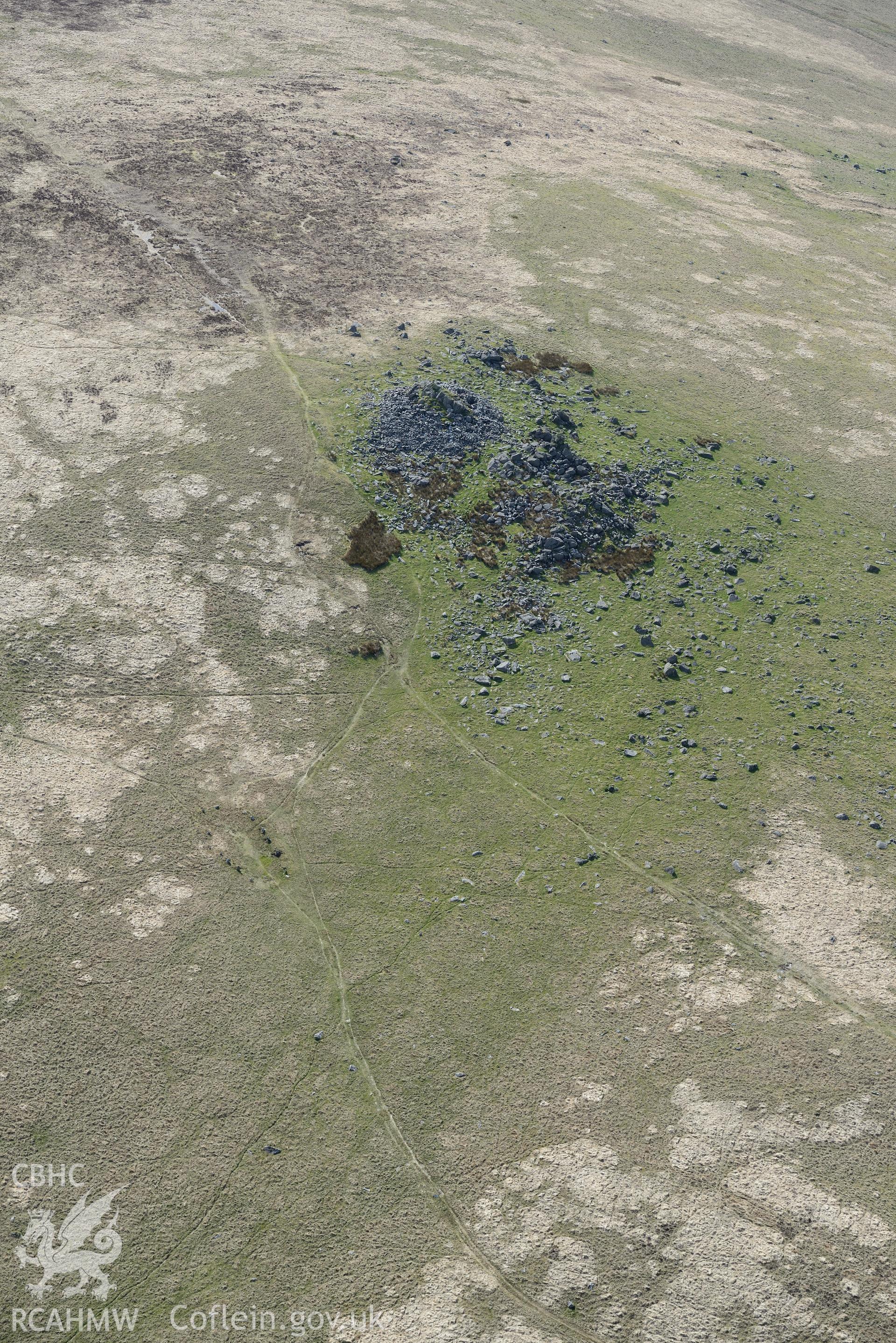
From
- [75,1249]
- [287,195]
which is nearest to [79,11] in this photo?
[287,195]

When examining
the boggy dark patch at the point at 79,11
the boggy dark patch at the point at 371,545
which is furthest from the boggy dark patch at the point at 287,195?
the boggy dark patch at the point at 79,11

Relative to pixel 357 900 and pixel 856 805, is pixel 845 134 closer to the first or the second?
pixel 856 805

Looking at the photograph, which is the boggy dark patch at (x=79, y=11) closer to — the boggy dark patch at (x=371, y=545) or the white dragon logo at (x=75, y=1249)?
the boggy dark patch at (x=371, y=545)

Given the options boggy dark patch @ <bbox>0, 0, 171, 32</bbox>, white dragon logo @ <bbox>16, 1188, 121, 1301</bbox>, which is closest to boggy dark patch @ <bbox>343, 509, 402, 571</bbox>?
white dragon logo @ <bbox>16, 1188, 121, 1301</bbox>

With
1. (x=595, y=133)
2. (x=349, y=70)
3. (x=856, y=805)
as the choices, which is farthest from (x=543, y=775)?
(x=349, y=70)

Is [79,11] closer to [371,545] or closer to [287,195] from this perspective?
[287,195]

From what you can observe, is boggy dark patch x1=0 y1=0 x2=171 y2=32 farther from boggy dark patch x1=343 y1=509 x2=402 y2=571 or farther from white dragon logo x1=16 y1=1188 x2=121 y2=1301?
white dragon logo x1=16 y1=1188 x2=121 y2=1301
